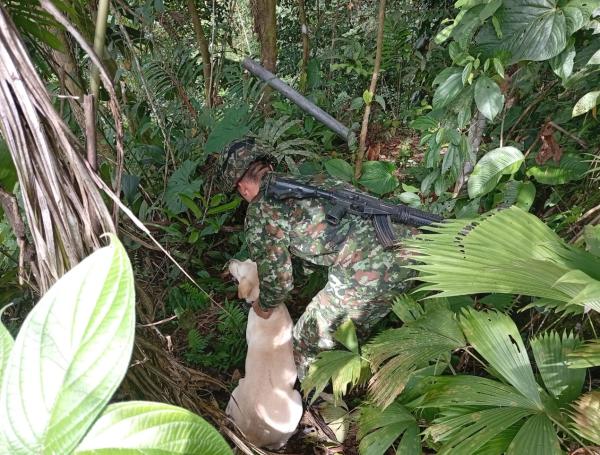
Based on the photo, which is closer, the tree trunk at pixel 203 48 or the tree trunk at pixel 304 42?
the tree trunk at pixel 203 48

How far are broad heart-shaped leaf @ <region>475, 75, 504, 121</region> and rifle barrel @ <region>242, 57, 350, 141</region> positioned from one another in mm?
1976

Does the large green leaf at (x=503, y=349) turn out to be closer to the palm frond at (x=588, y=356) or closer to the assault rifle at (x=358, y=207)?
Answer: the palm frond at (x=588, y=356)

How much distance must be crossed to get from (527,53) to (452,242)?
0.96m

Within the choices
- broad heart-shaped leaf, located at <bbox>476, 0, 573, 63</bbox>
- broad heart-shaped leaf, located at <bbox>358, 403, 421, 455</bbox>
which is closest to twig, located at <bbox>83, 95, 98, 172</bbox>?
broad heart-shaped leaf, located at <bbox>358, 403, 421, 455</bbox>

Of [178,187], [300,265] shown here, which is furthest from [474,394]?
[178,187]

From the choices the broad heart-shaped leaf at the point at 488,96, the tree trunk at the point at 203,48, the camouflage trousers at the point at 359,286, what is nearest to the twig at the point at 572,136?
the broad heart-shaped leaf at the point at 488,96

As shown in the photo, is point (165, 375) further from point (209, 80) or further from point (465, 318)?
point (209, 80)

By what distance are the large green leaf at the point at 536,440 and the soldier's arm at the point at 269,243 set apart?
4.51ft

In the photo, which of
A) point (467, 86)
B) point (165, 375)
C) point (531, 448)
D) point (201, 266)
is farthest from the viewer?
point (201, 266)

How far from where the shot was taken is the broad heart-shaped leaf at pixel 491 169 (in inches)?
81.0

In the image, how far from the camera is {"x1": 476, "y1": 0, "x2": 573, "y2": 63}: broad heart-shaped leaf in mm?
1590

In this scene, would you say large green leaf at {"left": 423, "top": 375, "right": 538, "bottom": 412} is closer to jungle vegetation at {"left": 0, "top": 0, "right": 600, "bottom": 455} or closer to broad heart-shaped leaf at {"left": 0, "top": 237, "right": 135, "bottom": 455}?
jungle vegetation at {"left": 0, "top": 0, "right": 600, "bottom": 455}

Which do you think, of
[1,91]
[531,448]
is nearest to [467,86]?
[531,448]

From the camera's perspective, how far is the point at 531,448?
0.98m
